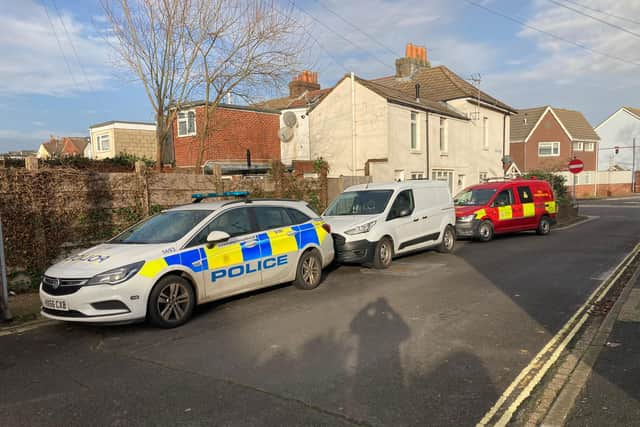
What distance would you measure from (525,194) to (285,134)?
13.1 metres

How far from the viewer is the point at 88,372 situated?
185 inches

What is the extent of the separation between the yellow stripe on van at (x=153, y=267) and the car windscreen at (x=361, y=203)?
220 inches

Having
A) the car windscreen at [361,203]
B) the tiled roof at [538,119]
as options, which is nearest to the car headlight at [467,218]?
the car windscreen at [361,203]

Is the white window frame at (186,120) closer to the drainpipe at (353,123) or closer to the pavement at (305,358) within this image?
the drainpipe at (353,123)

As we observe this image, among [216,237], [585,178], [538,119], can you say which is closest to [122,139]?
[216,237]

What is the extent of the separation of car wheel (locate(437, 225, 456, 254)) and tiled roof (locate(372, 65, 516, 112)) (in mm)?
16402

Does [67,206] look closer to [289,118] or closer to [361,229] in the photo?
[361,229]

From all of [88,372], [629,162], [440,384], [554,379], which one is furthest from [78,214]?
[629,162]

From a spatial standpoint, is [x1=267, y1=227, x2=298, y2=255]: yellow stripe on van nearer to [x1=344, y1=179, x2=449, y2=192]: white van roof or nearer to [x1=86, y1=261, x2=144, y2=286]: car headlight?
[x1=86, y1=261, x2=144, y2=286]: car headlight

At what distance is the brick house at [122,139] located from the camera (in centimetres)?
3175

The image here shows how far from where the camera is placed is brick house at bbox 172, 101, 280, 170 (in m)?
23.1

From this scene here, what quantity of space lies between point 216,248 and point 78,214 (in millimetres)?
4037

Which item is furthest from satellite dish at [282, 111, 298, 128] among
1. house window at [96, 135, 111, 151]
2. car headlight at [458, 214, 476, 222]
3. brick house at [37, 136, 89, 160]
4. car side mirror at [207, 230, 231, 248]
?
brick house at [37, 136, 89, 160]

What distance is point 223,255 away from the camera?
676cm
